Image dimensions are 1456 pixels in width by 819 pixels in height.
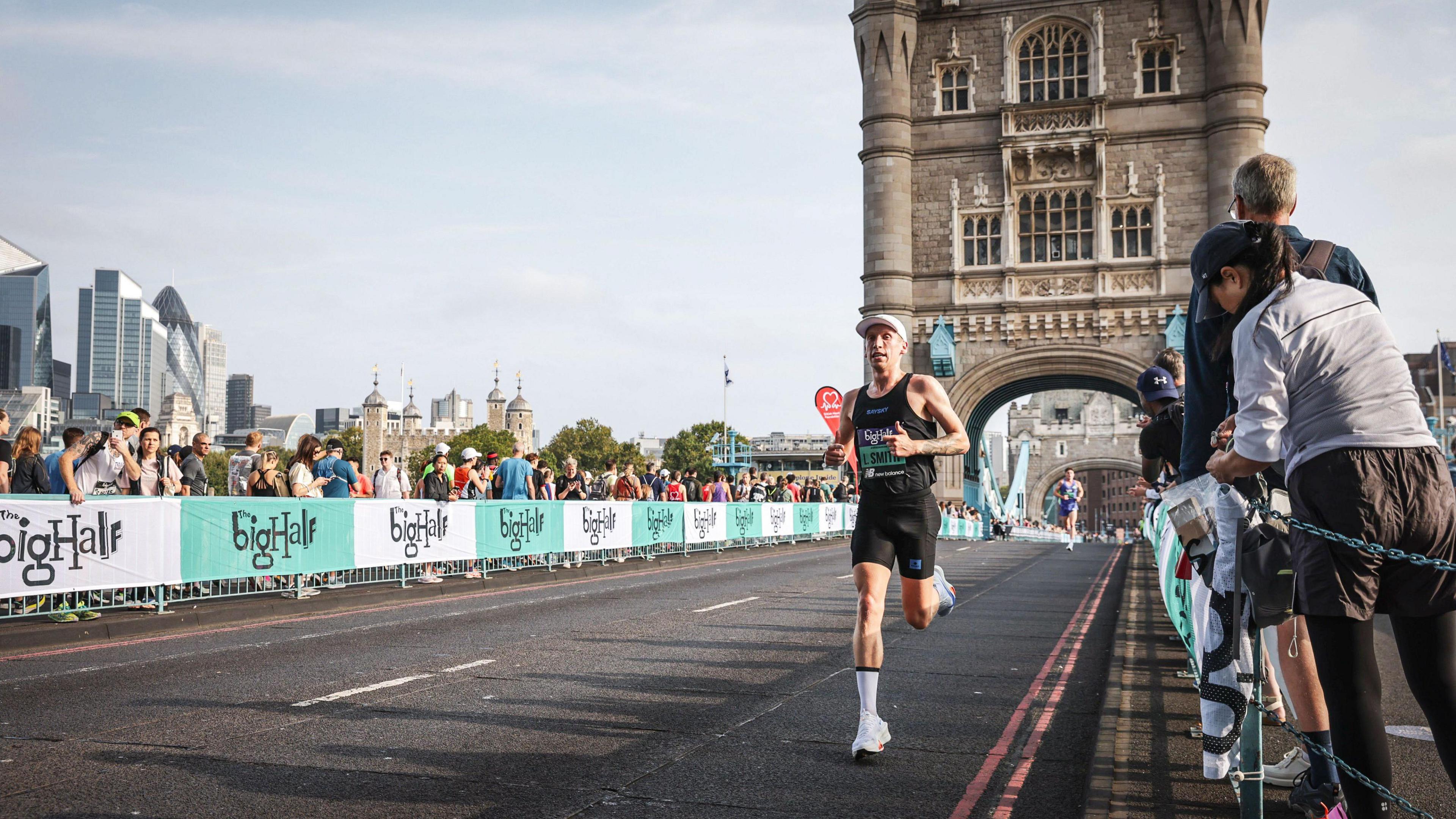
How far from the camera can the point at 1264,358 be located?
344 cm

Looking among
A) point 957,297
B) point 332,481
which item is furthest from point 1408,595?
point 957,297

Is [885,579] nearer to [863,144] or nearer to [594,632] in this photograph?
[594,632]

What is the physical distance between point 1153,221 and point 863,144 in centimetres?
1027

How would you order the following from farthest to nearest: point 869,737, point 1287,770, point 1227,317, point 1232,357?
point 869,737 → point 1287,770 → point 1227,317 → point 1232,357

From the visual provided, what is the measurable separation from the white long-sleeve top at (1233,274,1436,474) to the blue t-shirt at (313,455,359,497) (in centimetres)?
1331

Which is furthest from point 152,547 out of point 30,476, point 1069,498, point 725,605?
point 1069,498

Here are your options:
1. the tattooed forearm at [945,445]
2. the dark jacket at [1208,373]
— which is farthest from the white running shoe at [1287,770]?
the tattooed forearm at [945,445]

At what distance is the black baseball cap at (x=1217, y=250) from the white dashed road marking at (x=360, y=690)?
518 cm

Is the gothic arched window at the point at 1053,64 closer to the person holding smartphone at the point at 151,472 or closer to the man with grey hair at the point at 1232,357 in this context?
the person holding smartphone at the point at 151,472

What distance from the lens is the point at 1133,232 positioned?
4109 centimetres

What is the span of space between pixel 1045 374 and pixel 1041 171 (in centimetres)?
710

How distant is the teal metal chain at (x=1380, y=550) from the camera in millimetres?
3127

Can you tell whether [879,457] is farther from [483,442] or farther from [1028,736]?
[483,442]

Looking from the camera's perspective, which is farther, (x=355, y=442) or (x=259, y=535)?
(x=355, y=442)
